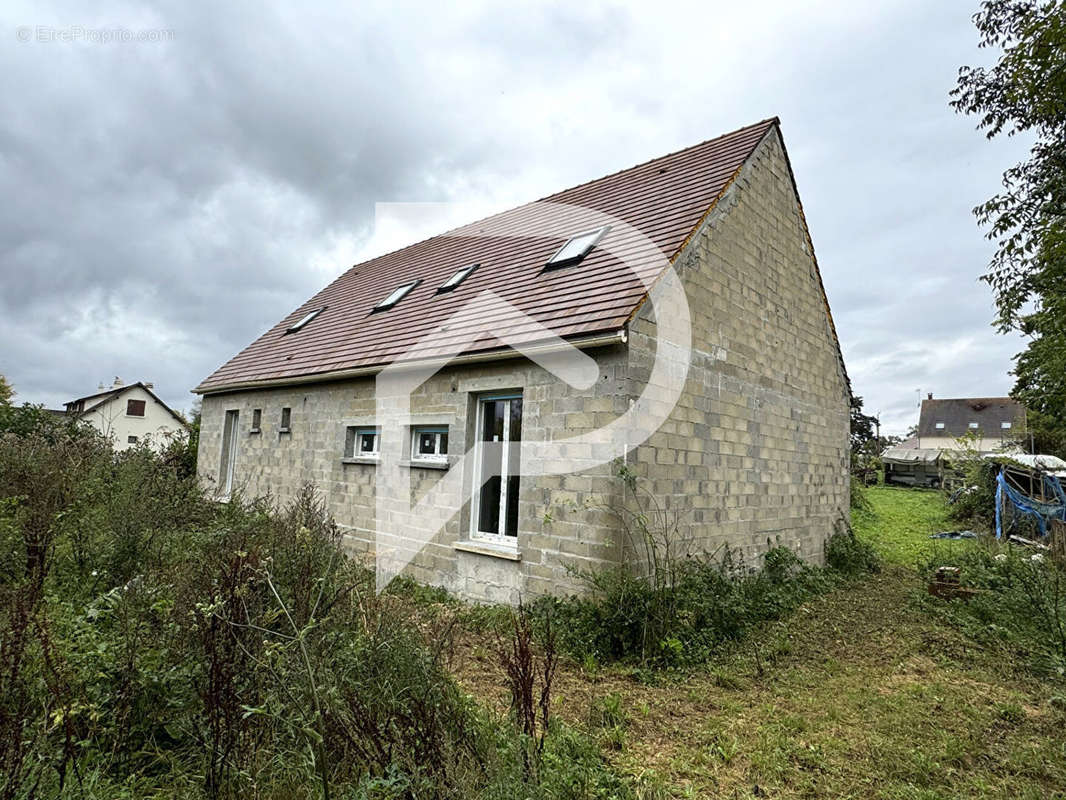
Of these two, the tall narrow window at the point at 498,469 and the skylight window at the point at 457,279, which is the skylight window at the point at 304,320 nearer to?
the skylight window at the point at 457,279

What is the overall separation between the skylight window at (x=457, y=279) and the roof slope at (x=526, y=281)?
0.19 metres

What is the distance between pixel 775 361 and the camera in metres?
9.00

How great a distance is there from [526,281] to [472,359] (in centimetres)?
187

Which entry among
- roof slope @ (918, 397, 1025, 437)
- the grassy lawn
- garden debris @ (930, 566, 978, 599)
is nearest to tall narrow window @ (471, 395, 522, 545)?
the grassy lawn

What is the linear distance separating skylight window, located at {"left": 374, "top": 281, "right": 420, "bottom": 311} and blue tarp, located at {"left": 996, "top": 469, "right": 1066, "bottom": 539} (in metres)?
14.4

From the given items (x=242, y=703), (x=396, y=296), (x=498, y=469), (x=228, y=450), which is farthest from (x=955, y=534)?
(x=228, y=450)

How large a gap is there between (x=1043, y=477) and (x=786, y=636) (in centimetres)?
1296

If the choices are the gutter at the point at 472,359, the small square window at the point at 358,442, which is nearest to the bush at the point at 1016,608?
the gutter at the point at 472,359

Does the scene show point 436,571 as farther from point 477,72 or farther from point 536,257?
point 477,72

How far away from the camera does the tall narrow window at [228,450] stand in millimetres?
13484

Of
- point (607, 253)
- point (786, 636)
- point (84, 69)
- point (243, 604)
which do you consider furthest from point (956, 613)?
point (84, 69)

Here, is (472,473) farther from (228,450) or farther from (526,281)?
(228,450)

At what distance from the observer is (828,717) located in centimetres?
452

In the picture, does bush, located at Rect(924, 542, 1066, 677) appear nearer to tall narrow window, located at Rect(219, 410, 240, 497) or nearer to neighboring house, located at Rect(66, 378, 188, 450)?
tall narrow window, located at Rect(219, 410, 240, 497)
